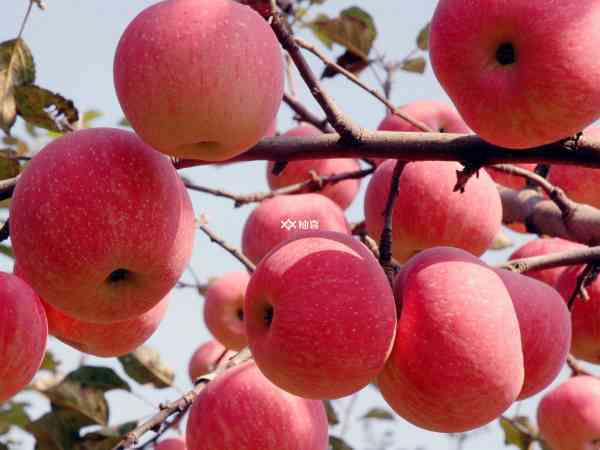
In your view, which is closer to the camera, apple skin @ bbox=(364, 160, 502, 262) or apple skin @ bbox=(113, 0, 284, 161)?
apple skin @ bbox=(113, 0, 284, 161)

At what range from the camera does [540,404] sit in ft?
8.26

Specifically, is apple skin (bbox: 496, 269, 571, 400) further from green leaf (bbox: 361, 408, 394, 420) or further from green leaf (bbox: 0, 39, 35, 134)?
green leaf (bbox: 361, 408, 394, 420)

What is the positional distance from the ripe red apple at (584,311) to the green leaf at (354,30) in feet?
4.03

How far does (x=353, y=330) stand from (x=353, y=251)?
14 centimetres

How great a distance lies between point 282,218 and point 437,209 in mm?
487

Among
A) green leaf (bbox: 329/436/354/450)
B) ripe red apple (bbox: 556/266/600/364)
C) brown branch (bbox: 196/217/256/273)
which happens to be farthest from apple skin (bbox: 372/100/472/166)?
green leaf (bbox: 329/436/354/450)

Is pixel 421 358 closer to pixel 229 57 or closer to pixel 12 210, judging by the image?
pixel 229 57

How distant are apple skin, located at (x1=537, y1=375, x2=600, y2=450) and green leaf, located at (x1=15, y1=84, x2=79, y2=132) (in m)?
1.60

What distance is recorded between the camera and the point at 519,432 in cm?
278

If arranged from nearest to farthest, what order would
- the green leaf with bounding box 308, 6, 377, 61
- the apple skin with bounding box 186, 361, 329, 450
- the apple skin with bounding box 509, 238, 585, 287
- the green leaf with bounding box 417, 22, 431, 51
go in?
the apple skin with bounding box 186, 361, 329, 450 → the apple skin with bounding box 509, 238, 585, 287 → the green leaf with bounding box 308, 6, 377, 61 → the green leaf with bounding box 417, 22, 431, 51

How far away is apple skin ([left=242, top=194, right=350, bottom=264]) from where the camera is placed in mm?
2217

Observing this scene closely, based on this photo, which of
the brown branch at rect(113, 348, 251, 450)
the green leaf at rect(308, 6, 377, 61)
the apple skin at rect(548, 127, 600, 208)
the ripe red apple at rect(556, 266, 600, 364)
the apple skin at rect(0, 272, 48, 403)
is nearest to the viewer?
the apple skin at rect(0, 272, 48, 403)

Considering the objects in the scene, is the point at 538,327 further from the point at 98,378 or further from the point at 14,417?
the point at 14,417

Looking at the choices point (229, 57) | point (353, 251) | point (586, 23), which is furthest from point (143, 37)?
point (586, 23)
